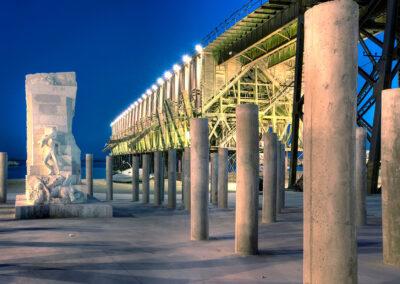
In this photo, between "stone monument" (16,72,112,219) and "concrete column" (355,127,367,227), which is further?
"stone monument" (16,72,112,219)

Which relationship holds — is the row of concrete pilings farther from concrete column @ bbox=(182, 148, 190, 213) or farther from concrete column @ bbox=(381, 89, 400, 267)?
concrete column @ bbox=(182, 148, 190, 213)

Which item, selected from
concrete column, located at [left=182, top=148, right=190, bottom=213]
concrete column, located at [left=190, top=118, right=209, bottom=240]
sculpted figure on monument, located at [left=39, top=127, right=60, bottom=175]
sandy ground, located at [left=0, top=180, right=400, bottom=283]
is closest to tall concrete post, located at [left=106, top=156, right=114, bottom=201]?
concrete column, located at [left=182, top=148, right=190, bottom=213]

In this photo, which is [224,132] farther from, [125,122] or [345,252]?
[125,122]

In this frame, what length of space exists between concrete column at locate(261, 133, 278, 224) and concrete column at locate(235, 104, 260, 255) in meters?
4.17

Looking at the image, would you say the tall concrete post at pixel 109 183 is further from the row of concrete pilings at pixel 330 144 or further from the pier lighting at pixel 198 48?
the row of concrete pilings at pixel 330 144

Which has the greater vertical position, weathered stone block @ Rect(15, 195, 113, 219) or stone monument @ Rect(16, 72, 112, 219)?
stone monument @ Rect(16, 72, 112, 219)

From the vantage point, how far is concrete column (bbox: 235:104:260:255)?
8.38 meters

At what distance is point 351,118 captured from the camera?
4.78 metres

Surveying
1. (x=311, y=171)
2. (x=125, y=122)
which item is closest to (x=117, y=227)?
(x=311, y=171)

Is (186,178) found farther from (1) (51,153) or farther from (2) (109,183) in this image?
(2) (109,183)

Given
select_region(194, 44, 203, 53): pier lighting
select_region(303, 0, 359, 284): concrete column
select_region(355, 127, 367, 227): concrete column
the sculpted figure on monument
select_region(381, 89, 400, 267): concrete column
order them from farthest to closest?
select_region(194, 44, 203, 53): pier lighting, the sculpted figure on monument, select_region(355, 127, 367, 227): concrete column, select_region(381, 89, 400, 267): concrete column, select_region(303, 0, 359, 284): concrete column

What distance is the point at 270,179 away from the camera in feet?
41.3

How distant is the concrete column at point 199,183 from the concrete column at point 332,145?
16.7ft

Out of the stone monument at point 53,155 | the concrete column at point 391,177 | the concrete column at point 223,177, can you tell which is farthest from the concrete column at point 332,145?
the concrete column at point 223,177
